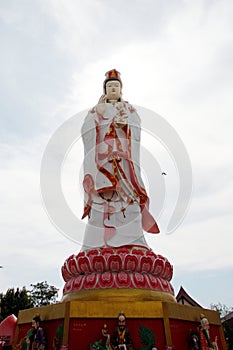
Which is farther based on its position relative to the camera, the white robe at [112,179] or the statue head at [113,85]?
the statue head at [113,85]

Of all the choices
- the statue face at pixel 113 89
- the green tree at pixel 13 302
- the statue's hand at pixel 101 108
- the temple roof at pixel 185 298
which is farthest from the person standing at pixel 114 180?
the green tree at pixel 13 302

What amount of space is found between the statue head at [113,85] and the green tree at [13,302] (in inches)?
545

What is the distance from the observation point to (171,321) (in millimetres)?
7234

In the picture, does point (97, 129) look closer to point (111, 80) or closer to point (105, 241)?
point (111, 80)

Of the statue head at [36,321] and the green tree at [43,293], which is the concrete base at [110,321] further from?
the green tree at [43,293]

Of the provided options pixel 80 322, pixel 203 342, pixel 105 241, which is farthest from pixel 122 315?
pixel 105 241

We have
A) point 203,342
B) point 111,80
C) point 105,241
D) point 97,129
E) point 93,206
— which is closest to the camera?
point 203,342

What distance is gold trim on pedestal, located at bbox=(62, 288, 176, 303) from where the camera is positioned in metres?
7.70

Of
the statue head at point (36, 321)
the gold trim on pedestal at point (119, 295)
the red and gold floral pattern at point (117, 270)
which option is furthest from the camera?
the red and gold floral pattern at point (117, 270)

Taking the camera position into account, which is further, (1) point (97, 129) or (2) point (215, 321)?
(1) point (97, 129)

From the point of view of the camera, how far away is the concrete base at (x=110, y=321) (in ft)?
22.5

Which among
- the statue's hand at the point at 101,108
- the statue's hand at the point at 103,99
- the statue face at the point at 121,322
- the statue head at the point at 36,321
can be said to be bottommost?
the statue face at the point at 121,322

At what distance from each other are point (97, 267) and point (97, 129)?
4.11m

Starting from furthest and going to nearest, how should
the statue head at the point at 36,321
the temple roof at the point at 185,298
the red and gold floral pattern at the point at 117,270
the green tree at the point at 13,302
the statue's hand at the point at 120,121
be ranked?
the green tree at the point at 13,302 → the temple roof at the point at 185,298 → the statue's hand at the point at 120,121 → the red and gold floral pattern at the point at 117,270 → the statue head at the point at 36,321
